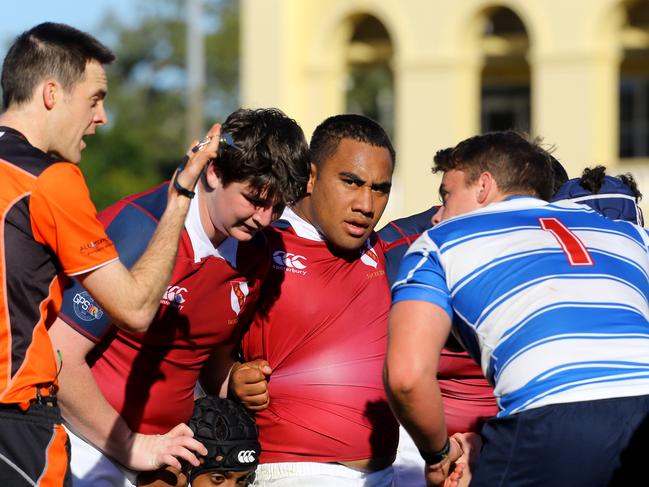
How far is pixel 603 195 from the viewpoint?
5219 millimetres

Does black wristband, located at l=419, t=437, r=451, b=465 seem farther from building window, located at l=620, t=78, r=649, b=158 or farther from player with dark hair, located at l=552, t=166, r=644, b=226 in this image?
building window, located at l=620, t=78, r=649, b=158

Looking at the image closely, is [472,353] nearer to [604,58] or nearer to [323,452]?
[323,452]

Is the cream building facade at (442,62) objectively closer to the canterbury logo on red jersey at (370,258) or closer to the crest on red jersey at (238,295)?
the canterbury logo on red jersey at (370,258)

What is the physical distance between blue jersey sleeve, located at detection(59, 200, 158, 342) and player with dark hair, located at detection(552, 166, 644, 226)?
75.6 inches

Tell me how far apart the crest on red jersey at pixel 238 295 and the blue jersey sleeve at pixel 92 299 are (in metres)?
0.50

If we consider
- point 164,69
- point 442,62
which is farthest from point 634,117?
point 164,69

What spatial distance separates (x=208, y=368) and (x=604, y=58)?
1931cm

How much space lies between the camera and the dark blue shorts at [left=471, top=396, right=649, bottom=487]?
3.84 m

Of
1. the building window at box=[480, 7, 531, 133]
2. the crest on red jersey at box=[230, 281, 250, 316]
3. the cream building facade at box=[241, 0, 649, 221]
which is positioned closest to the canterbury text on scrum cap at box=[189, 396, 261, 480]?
the crest on red jersey at box=[230, 281, 250, 316]

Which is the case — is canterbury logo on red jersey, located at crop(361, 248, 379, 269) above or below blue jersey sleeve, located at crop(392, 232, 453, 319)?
below

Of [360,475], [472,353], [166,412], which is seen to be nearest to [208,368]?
[166,412]

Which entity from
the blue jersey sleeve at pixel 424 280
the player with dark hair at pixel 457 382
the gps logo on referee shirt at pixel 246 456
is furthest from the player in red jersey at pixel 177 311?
the player with dark hair at pixel 457 382

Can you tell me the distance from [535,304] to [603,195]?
1445mm

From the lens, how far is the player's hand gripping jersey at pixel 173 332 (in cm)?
462
